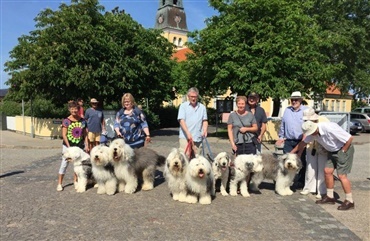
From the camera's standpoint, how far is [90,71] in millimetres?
15484

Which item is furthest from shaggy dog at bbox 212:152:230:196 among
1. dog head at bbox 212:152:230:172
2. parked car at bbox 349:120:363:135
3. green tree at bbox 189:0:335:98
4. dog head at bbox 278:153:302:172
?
parked car at bbox 349:120:363:135

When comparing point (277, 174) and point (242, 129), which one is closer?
point (242, 129)

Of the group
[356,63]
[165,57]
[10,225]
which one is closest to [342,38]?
[356,63]

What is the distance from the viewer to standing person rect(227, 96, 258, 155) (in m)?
6.75

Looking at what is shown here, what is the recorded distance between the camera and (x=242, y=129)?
6.71 m

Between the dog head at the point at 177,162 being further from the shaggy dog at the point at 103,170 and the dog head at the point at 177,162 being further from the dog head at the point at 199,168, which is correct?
the shaggy dog at the point at 103,170

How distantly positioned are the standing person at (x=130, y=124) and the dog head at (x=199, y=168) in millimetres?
1764

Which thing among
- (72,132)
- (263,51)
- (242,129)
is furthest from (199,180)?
(263,51)

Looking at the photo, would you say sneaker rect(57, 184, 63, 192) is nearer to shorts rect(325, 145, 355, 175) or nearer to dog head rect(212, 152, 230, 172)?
dog head rect(212, 152, 230, 172)

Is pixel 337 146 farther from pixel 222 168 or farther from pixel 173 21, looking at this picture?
pixel 173 21

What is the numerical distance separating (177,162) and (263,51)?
477 inches

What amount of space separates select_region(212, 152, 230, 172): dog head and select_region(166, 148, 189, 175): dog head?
673 millimetres

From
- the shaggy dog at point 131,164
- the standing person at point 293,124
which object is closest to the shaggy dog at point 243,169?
the standing person at point 293,124

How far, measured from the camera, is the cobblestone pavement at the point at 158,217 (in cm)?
471
